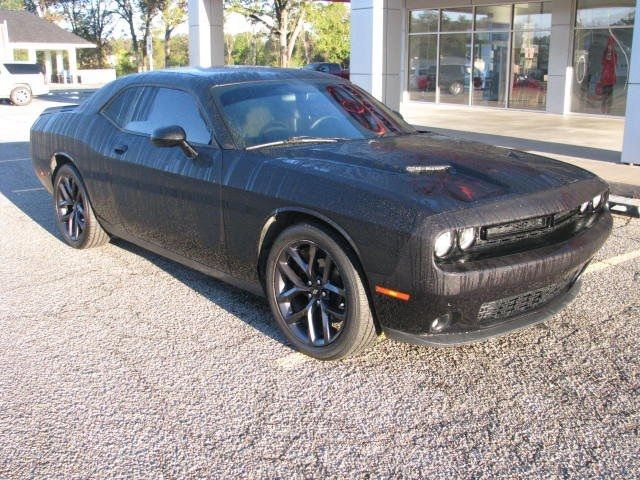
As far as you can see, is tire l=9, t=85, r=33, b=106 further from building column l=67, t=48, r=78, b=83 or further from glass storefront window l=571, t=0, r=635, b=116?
building column l=67, t=48, r=78, b=83

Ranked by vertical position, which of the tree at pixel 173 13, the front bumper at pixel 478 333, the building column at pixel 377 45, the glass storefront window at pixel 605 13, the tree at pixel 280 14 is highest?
the tree at pixel 173 13

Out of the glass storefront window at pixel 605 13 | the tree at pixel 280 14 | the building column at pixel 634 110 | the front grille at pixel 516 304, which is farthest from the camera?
the tree at pixel 280 14

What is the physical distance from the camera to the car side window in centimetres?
448

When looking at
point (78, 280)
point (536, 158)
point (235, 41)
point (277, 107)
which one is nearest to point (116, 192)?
point (78, 280)

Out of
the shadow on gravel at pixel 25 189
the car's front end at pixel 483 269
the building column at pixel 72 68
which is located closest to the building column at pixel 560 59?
the shadow on gravel at pixel 25 189

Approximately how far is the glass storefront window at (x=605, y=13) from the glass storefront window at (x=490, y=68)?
2573mm

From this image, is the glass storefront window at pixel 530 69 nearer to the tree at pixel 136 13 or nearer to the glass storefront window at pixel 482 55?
the glass storefront window at pixel 482 55

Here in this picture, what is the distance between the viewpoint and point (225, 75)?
4703mm

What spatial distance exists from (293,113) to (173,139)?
81 cm

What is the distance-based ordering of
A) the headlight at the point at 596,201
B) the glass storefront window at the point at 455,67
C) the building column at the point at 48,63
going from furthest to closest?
1. the building column at the point at 48,63
2. the glass storefront window at the point at 455,67
3. the headlight at the point at 596,201

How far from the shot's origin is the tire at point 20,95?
24.5 metres

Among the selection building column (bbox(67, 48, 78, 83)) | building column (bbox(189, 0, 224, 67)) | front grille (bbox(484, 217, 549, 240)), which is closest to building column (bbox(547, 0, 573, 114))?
building column (bbox(189, 0, 224, 67))

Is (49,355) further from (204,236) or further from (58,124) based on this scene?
(58,124)

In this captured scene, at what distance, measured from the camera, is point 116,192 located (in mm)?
5129
